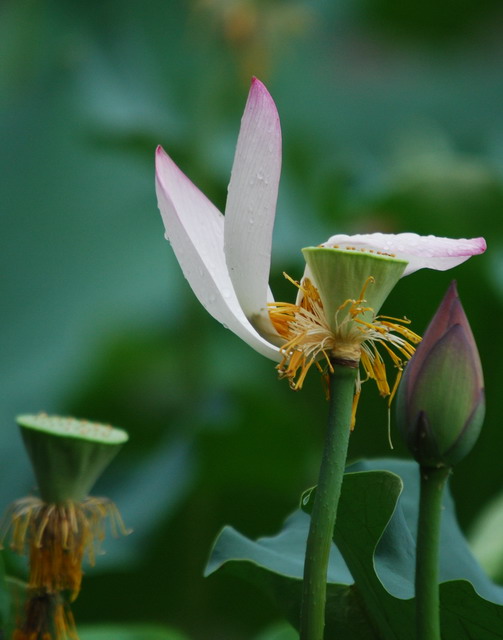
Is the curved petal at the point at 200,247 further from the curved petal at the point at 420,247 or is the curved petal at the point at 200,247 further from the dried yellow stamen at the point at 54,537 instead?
the dried yellow stamen at the point at 54,537

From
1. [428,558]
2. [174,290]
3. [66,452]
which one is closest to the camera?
[428,558]

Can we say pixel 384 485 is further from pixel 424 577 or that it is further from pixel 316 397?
pixel 316 397

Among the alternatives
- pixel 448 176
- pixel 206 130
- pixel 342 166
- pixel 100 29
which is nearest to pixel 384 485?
pixel 448 176

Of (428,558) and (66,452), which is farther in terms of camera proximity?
(66,452)

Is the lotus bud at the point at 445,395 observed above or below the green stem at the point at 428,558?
above

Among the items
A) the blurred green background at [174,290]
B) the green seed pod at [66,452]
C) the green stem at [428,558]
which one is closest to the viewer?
the green stem at [428,558]

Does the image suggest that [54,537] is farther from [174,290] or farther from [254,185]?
[174,290]

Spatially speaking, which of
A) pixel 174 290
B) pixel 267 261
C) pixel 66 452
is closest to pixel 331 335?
pixel 267 261

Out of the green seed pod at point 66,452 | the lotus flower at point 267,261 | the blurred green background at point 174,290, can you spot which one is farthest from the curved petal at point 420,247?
the blurred green background at point 174,290
